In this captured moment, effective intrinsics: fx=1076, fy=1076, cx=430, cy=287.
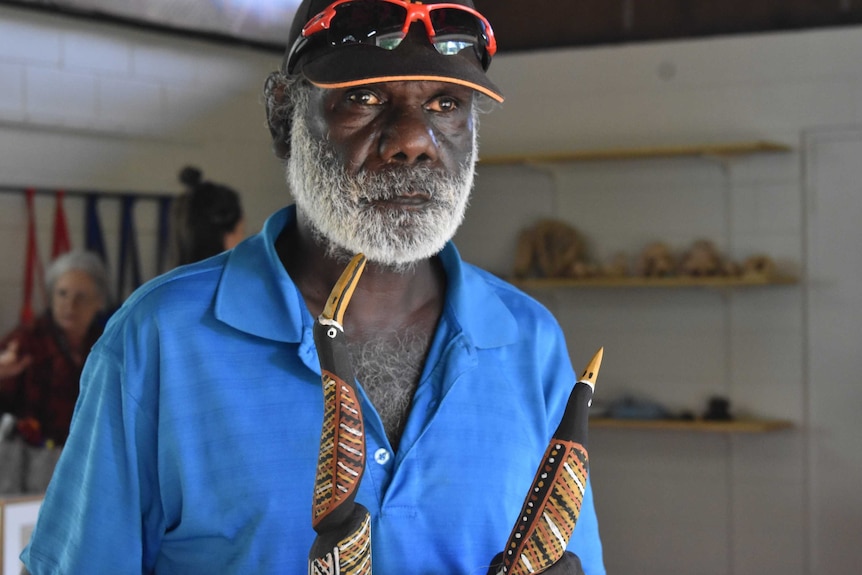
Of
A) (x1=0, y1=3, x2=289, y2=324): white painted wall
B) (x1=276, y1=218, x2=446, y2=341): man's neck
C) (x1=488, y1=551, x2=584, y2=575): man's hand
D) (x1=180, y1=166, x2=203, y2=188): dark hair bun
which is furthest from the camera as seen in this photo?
(x1=0, y1=3, x2=289, y2=324): white painted wall

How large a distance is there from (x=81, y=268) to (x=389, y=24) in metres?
2.52

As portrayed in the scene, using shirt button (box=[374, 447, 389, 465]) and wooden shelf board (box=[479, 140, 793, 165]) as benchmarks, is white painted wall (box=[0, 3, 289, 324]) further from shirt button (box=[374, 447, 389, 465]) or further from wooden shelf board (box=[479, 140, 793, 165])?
shirt button (box=[374, 447, 389, 465])

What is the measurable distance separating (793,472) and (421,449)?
120 inches

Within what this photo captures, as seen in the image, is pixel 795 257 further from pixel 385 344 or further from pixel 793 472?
pixel 385 344

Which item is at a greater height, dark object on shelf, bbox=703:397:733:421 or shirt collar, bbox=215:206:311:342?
shirt collar, bbox=215:206:311:342

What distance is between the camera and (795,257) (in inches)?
153

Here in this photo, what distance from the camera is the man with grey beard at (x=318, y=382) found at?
1.11 metres

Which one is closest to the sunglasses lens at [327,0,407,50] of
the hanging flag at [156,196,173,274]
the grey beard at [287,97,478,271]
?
the grey beard at [287,97,478,271]

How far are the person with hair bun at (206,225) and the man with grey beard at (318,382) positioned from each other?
147 cm

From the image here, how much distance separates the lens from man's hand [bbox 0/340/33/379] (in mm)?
3223

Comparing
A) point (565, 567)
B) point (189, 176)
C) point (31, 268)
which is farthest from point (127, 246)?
point (565, 567)

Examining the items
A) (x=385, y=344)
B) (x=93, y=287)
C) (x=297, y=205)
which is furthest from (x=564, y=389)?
(x=93, y=287)

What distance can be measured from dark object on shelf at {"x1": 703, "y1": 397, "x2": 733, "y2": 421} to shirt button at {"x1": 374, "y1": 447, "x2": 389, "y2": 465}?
299 centimetres

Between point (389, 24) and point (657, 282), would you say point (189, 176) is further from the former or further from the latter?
point (389, 24)
